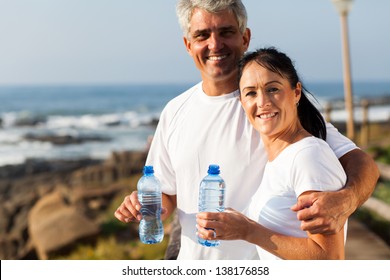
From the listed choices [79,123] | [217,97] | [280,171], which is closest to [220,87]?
[217,97]

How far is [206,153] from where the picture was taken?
8.43 feet

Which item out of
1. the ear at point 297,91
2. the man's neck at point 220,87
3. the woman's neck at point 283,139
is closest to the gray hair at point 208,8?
the man's neck at point 220,87

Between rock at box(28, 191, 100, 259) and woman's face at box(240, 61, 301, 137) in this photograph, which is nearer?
woman's face at box(240, 61, 301, 137)

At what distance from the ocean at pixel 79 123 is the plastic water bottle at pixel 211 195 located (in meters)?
14.9

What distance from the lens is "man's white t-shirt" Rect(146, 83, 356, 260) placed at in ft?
8.14

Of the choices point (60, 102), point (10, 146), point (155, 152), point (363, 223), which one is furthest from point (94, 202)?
point (60, 102)

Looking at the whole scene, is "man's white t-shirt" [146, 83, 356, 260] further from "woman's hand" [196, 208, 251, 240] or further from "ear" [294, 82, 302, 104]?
"woman's hand" [196, 208, 251, 240]

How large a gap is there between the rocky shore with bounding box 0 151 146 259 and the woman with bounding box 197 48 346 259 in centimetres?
694

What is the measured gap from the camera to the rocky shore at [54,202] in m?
9.09

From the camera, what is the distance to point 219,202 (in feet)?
8.05

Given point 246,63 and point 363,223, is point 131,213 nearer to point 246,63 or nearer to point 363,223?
point 246,63

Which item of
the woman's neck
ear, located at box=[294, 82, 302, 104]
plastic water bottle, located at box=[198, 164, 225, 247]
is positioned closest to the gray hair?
ear, located at box=[294, 82, 302, 104]

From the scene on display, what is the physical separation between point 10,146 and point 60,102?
20.0m

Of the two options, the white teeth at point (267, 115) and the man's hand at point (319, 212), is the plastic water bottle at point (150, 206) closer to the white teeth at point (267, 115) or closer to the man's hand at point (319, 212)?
the white teeth at point (267, 115)
